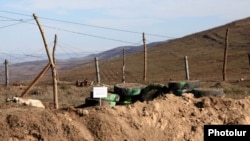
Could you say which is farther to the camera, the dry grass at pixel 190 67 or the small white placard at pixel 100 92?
the dry grass at pixel 190 67

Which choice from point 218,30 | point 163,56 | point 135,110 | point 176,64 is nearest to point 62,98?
point 135,110

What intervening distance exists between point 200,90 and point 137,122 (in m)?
3.95

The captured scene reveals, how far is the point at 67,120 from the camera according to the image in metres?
10.9

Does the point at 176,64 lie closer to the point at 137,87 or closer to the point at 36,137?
the point at 137,87

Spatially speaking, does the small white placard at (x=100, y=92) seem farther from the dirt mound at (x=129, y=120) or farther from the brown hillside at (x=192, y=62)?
the brown hillside at (x=192, y=62)

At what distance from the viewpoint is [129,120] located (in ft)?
38.5

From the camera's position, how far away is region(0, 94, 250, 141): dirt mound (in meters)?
10.6

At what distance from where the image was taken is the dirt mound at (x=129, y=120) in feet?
34.7

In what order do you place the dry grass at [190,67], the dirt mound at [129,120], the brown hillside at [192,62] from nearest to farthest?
1. the dirt mound at [129,120]
2. the dry grass at [190,67]
3. the brown hillside at [192,62]

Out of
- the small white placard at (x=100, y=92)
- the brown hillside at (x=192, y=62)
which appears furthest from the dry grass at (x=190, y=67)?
the small white placard at (x=100, y=92)

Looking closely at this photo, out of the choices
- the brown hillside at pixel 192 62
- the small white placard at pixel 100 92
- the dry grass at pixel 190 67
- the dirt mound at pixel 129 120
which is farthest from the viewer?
the brown hillside at pixel 192 62

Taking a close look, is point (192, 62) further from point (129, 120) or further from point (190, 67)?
point (129, 120)

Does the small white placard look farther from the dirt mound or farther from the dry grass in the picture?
the dry grass

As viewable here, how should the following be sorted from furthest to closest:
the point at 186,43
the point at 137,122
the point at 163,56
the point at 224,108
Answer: the point at 186,43 < the point at 163,56 < the point at 224,108 < the point at 137,122
